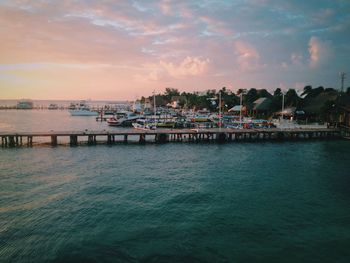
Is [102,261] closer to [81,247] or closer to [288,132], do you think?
[81,247]

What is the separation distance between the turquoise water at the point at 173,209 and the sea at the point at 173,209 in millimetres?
78

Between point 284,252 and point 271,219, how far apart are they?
446 cm

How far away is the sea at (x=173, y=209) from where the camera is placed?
1734cm

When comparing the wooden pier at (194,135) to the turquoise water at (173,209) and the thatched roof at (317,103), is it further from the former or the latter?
the thatched roof at (317,103)

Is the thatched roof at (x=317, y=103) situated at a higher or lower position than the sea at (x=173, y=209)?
higher

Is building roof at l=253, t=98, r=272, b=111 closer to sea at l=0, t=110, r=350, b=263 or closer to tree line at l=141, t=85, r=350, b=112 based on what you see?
tree line at l=141, t=85, r=350, b=112

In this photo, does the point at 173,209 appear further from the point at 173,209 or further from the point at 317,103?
the point at 317,103

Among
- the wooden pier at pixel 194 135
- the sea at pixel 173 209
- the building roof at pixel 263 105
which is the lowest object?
the sea at pixel 173 209

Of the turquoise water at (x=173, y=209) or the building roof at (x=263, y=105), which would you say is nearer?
the turquoise water at (x=173, y=209)

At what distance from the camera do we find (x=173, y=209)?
76.7 feet

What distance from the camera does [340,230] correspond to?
65.9ft

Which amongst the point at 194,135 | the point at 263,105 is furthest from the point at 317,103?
the point at 194,135

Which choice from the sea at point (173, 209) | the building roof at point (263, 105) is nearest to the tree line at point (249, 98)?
the building roof at point (263, 105)

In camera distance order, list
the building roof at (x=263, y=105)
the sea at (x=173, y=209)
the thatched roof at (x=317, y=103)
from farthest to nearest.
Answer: the building roof at (x=263, y=105)
the thatched roof at (x=317, y=103)
the sea at (x=173, y=209)
